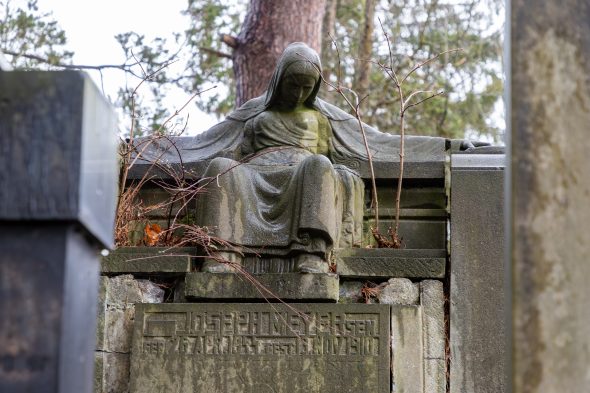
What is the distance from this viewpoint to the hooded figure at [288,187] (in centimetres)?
663

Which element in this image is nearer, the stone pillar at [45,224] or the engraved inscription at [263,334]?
the stone pillar at [45,224]

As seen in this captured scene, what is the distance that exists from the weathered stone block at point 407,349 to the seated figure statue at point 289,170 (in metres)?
0.51

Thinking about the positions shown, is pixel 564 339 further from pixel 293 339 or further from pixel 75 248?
pixel 293 339

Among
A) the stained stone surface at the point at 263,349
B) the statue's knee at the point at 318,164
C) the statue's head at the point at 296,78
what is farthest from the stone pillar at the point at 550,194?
the statue's head at the point at 296,78

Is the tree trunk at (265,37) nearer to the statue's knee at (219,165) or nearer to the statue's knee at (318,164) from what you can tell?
the statue's knee at (219,165)

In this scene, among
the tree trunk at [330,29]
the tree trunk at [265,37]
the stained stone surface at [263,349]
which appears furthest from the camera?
the tree trunk at [330,29]

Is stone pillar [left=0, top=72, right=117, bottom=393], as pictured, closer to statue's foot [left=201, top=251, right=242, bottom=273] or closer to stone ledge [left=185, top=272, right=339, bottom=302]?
stone ledge [left=185, top=272, right=339, bottom=302]

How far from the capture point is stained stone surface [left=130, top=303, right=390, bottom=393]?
6.40 metres

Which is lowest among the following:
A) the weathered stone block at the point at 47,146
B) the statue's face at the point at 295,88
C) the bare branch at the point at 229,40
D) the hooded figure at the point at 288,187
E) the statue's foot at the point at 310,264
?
the weathered stone block at the point at 47,146

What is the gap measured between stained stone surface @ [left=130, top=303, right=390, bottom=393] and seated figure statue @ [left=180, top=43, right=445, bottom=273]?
28 centimetres

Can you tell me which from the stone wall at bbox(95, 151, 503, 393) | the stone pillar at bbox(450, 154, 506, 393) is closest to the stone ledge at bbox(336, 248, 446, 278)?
the stone wall at bbox(95, 151, 503, 393)

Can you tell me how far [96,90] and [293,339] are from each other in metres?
4.17

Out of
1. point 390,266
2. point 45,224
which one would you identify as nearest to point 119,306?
point 390,266

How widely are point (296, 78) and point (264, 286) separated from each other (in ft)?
4.53
